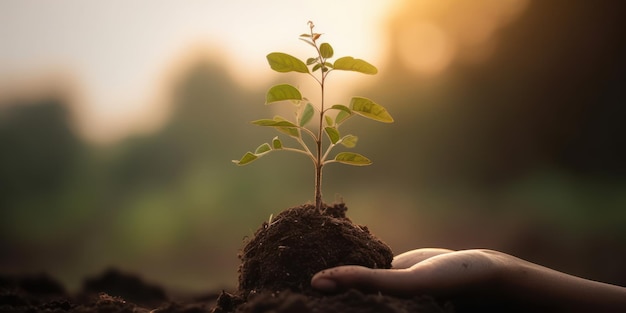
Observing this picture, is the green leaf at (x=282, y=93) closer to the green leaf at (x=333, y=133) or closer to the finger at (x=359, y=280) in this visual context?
the green leaf at (x=333, y=133)

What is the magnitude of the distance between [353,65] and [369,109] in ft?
0.40

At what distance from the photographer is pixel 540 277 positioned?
1528 mm

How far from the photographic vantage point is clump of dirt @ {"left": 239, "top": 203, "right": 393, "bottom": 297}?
4.20 ft

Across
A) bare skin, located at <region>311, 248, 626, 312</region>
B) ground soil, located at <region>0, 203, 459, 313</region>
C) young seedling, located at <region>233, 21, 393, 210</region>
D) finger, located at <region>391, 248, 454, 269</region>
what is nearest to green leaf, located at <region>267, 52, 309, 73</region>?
young seedling, located at <region>233, 21, 393, 210</region>

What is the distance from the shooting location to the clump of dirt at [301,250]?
1.28 metres

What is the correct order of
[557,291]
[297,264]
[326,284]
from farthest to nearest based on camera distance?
1. [557,291]
2. [297,264]
3. [326,284]

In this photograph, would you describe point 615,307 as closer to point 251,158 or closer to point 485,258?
point 485,258

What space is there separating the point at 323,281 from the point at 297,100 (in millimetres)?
510

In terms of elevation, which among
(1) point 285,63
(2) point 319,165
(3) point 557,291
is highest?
(1) point 285,63

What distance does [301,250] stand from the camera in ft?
4.24

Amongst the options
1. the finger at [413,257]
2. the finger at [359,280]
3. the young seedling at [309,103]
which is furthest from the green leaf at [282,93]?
the finger at [413,257]

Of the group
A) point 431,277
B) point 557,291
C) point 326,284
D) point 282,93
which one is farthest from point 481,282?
point 282,93

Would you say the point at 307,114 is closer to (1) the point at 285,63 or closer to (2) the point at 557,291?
(1) the point at 285,63

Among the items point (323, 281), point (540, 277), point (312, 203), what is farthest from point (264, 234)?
point (540, 277)
